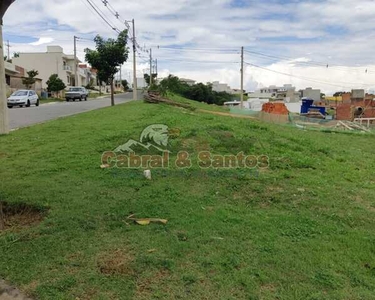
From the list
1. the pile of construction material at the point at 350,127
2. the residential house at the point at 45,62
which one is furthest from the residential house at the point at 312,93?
the pile of construction material at the point at 350,127

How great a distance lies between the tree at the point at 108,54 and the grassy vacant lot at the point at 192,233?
1549 cm

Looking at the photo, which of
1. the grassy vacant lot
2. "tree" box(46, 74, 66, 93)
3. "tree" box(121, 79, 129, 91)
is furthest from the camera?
"tree" box(121, 79, 129, 91)

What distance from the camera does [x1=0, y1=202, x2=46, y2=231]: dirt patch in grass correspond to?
373 cm

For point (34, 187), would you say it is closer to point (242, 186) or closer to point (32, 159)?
point (32, 159)

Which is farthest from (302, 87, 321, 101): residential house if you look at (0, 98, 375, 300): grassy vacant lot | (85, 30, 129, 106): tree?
(0, 98, 375, 300): grassy vacant lot

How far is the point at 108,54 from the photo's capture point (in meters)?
20.7

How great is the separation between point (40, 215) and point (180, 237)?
5.44ft

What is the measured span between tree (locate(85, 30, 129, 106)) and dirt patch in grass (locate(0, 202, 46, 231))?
17.9 m

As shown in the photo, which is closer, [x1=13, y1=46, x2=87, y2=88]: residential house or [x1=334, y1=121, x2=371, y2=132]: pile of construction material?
[x1=334, y1=121, x2=371, y2=132]: pile of construction material

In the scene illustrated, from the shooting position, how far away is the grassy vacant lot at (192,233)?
2.64 m

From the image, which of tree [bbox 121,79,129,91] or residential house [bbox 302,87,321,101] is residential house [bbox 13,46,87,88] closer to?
tree [bbox 121,79,129,91]

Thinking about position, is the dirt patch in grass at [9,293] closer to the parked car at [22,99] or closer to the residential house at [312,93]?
the parked car at [22,99]

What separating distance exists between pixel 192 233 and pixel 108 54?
749 inches

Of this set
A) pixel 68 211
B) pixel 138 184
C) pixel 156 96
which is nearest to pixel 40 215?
pixel 68 211
